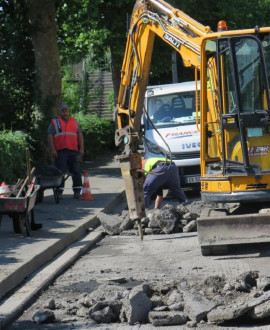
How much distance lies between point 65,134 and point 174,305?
34.8ft

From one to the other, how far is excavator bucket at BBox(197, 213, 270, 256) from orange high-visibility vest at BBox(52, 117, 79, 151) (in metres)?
7.46

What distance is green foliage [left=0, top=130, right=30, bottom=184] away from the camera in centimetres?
1697

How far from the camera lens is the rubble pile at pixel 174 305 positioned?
7.02 m

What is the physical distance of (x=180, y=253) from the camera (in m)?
11.3

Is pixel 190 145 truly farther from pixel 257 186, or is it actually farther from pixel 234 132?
pixel 257 186

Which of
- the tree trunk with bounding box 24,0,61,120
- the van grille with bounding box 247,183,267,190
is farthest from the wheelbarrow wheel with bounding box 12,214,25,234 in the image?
the tree trunk with bounding box 24,0,61,120

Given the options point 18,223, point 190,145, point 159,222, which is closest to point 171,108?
point 190,145

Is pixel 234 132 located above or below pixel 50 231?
above

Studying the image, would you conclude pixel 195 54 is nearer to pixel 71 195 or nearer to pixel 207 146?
pixel 207 146

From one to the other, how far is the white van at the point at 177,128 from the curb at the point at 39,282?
520cm

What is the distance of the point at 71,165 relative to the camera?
705 inches

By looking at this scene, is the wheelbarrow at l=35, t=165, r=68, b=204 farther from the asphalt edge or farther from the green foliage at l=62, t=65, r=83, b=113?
the green foliage at l=62, t=65, r=83, b=113

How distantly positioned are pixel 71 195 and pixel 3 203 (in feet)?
22.0

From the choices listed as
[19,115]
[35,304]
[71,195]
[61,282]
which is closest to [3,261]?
[61,282]
